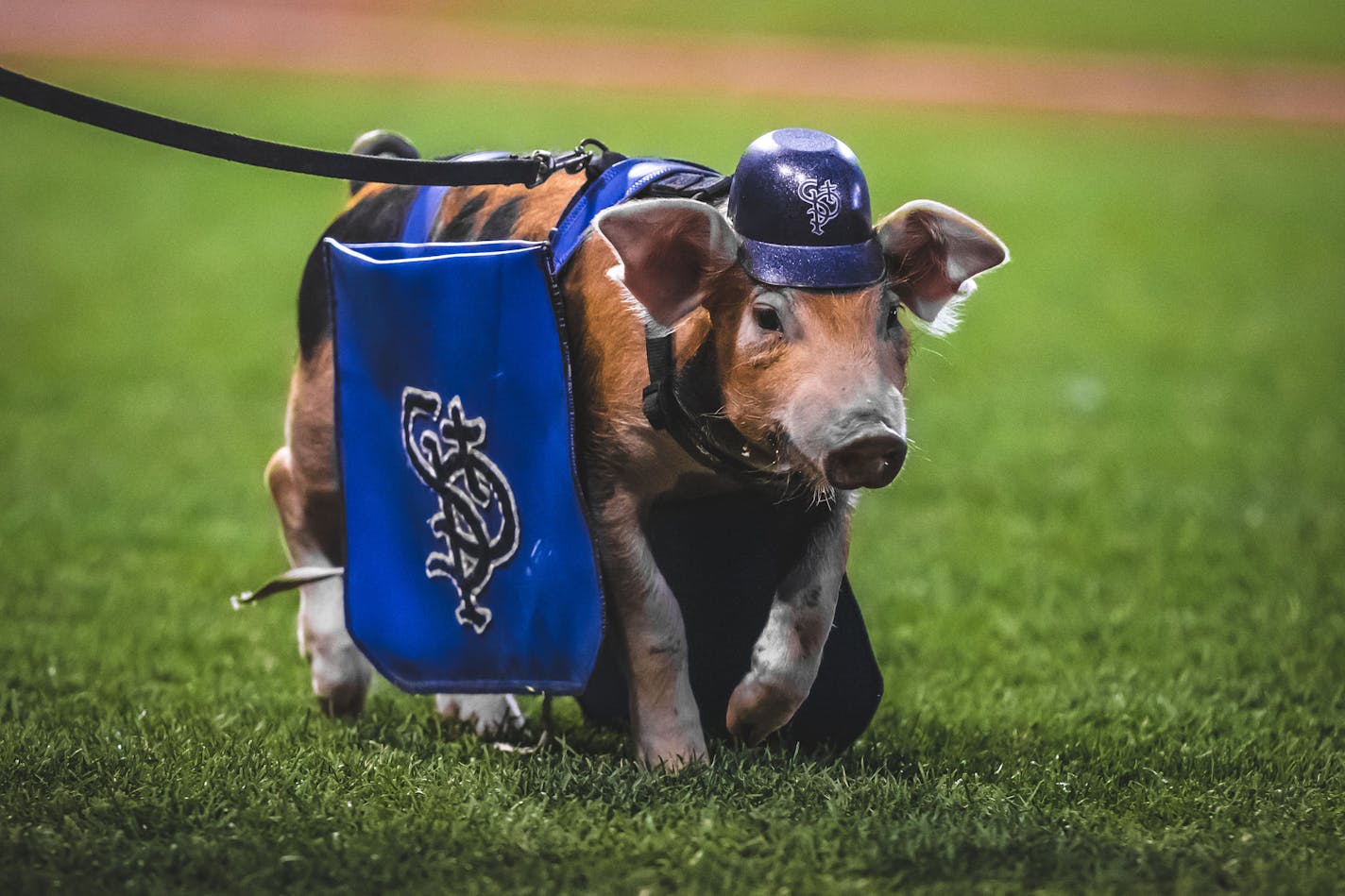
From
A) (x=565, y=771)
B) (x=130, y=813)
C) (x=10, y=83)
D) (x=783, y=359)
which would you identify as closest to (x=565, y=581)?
(x=565, y=771)

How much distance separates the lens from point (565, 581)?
4090 mm

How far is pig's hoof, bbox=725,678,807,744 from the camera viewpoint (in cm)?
408

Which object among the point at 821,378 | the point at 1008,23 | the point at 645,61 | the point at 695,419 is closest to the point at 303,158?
the point at 695,419

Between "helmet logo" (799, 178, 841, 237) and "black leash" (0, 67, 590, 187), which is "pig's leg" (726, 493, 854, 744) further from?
"black leash" (0, 67, 590, 187)

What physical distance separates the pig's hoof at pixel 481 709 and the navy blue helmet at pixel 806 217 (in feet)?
5.79

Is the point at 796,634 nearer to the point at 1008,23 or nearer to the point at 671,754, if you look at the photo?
the point at 671,754

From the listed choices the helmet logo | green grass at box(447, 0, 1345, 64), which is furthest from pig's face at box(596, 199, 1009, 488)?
green grass at box(447, 0, 1345, 64)

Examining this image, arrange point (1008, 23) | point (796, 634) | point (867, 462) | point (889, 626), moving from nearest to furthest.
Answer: point (867, 462)
point (796, 634)
point (889, 626)
point (1008, 23)

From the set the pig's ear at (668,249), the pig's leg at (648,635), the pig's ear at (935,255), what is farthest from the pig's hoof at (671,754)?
the pig's ear at (935,255)

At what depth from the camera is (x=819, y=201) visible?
3.69 m

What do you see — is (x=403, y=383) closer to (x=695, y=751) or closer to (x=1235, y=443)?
(x=695, y=751)

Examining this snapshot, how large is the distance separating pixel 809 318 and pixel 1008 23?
1260 inches

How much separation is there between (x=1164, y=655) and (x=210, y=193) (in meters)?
13.9

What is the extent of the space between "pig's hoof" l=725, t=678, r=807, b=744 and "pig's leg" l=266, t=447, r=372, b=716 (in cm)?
125
